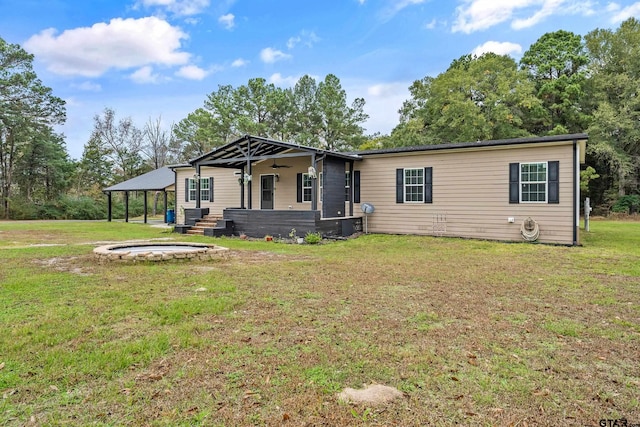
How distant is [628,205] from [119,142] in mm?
40593

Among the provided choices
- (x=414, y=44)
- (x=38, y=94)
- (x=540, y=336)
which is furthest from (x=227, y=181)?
(x=38, y=94)

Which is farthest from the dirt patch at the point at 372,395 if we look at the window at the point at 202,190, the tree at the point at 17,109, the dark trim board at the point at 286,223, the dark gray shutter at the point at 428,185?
the tree at the point at 17,109

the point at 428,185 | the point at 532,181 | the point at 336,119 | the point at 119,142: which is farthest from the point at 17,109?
the point at 532,181

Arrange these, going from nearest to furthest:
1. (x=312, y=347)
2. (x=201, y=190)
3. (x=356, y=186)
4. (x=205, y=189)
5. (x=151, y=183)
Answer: (x=312, y=347)
(x=356, y=186)
(x=205, y=189)
(x=201, y=190)
(x=151, y=183)

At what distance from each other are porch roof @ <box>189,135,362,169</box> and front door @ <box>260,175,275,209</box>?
99 centimetres

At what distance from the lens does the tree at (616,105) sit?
22.8 meters

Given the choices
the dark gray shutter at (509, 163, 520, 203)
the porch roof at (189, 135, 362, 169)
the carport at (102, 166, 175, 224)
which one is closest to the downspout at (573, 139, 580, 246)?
the dark gray shutter at (509, 163, 520, 203)

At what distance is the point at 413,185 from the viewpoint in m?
12.4

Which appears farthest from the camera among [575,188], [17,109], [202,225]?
[17,109]

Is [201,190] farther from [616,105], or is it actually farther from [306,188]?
[616,105]

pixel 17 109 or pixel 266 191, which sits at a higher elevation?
pixel 17 109

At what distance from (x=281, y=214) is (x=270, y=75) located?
2535 cm

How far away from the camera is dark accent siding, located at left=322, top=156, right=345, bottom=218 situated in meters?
12.1

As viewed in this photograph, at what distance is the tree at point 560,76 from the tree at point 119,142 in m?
34.0
